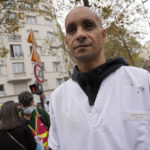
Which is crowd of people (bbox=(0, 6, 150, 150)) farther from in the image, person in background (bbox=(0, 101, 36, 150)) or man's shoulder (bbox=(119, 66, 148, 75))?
person in background (bbox=(0, 101, 36, 150))

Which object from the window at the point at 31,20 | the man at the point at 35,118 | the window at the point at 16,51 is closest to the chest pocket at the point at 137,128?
the man at the point at 35,118

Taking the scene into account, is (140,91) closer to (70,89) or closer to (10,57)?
(70,89)

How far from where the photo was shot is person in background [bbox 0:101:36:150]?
258 cm

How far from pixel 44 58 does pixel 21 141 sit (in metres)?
26.4

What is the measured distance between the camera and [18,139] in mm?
2611

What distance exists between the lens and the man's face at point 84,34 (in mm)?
1296

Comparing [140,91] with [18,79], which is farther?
[18,79]

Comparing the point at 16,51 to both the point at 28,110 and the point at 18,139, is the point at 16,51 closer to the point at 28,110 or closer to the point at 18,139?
the point at 28,110

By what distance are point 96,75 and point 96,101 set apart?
0.21 m

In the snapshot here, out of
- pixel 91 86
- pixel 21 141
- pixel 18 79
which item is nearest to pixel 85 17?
pixel 91 86

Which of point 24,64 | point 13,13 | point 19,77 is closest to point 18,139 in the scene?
point 13,13

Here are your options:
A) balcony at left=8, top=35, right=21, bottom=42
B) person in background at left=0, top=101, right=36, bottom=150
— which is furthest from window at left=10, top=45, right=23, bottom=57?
person in background at left=0, top=101, right=36, bottom=150

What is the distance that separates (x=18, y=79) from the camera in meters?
25.2

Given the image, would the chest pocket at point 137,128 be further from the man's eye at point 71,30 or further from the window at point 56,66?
the window at point 56,66
